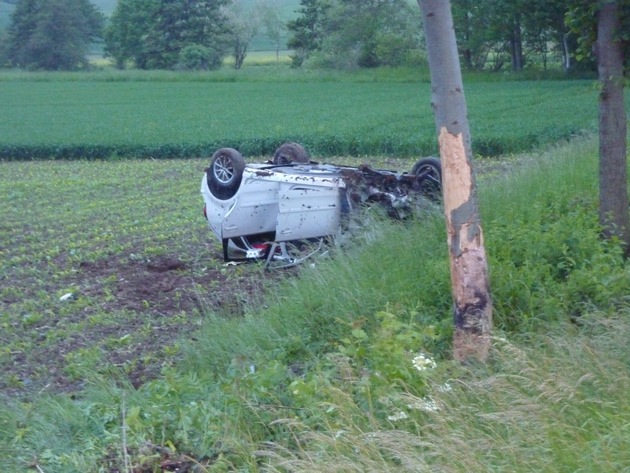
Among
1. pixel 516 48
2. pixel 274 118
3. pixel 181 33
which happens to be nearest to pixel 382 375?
pixel 274 118

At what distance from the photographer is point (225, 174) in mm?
12234

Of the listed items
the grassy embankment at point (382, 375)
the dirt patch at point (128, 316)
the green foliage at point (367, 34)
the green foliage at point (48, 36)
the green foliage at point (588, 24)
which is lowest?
the dirt patch at point (128, 316)

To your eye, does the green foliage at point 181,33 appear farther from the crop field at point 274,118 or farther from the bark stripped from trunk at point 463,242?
the bark stripped from trunk at point 463,242

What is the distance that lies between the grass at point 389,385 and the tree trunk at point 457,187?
0.23 metres

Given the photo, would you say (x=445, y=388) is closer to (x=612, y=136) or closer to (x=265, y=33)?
(x=612, y=136)

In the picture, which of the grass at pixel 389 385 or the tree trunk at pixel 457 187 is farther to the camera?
the tree trunk at pixel 457 187

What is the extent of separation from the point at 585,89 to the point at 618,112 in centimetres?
3675

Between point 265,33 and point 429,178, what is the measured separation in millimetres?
95140

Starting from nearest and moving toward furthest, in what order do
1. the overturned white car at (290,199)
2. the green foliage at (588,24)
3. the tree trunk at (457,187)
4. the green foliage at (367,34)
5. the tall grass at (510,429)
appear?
the tall grass at (510,429), the tree trunk at (457,187), the green foliage at (588,24), the overturned white car at (290,199), the green foliage at (367,34)

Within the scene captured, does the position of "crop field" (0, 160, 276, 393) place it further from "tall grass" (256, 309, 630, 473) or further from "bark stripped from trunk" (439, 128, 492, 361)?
"tall grass" (256, 309, 630, 473)

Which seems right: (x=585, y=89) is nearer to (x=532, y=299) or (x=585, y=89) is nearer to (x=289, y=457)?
(x=532, y=299)

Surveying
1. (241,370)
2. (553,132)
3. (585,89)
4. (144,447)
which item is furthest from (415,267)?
(585,89)

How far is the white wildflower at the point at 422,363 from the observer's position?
5.37m

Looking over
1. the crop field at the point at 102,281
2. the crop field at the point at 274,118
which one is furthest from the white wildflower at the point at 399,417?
the crop field at the point at 274,118
